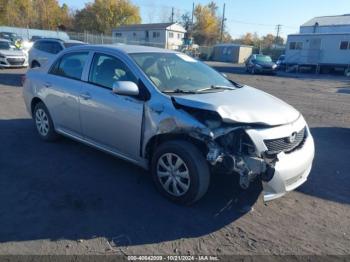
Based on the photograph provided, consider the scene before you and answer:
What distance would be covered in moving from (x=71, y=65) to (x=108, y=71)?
3.35 feet

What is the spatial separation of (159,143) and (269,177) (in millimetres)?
1378

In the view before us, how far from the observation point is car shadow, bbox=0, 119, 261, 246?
3.18 meters

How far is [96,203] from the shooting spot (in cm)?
369

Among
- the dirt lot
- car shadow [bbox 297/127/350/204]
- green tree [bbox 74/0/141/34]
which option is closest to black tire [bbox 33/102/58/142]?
the dirt lot

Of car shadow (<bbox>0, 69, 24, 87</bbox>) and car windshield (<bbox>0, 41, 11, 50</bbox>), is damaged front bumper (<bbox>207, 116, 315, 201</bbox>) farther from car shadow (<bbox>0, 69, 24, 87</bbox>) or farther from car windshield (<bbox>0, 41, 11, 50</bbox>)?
car windshield (<bbox>0, 41, 11, 50</bbox>)

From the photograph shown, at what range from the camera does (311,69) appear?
32812 mm

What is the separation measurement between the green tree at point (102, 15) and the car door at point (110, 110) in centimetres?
7277

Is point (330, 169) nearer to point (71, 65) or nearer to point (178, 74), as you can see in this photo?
point (178, 74)

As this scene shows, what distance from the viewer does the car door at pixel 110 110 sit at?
156 inches

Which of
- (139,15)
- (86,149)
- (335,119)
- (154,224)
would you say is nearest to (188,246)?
(154,224)

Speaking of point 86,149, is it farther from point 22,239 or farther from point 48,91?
point 22,239

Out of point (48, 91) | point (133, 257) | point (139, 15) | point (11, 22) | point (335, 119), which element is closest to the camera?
Answer: point (133, 257)

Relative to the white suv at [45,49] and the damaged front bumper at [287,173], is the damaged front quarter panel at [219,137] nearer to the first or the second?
the damaged front bumper at [287,173]

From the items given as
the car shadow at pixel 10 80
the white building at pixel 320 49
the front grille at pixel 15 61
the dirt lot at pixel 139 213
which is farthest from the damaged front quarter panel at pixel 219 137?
the white building at pixel 320 49
